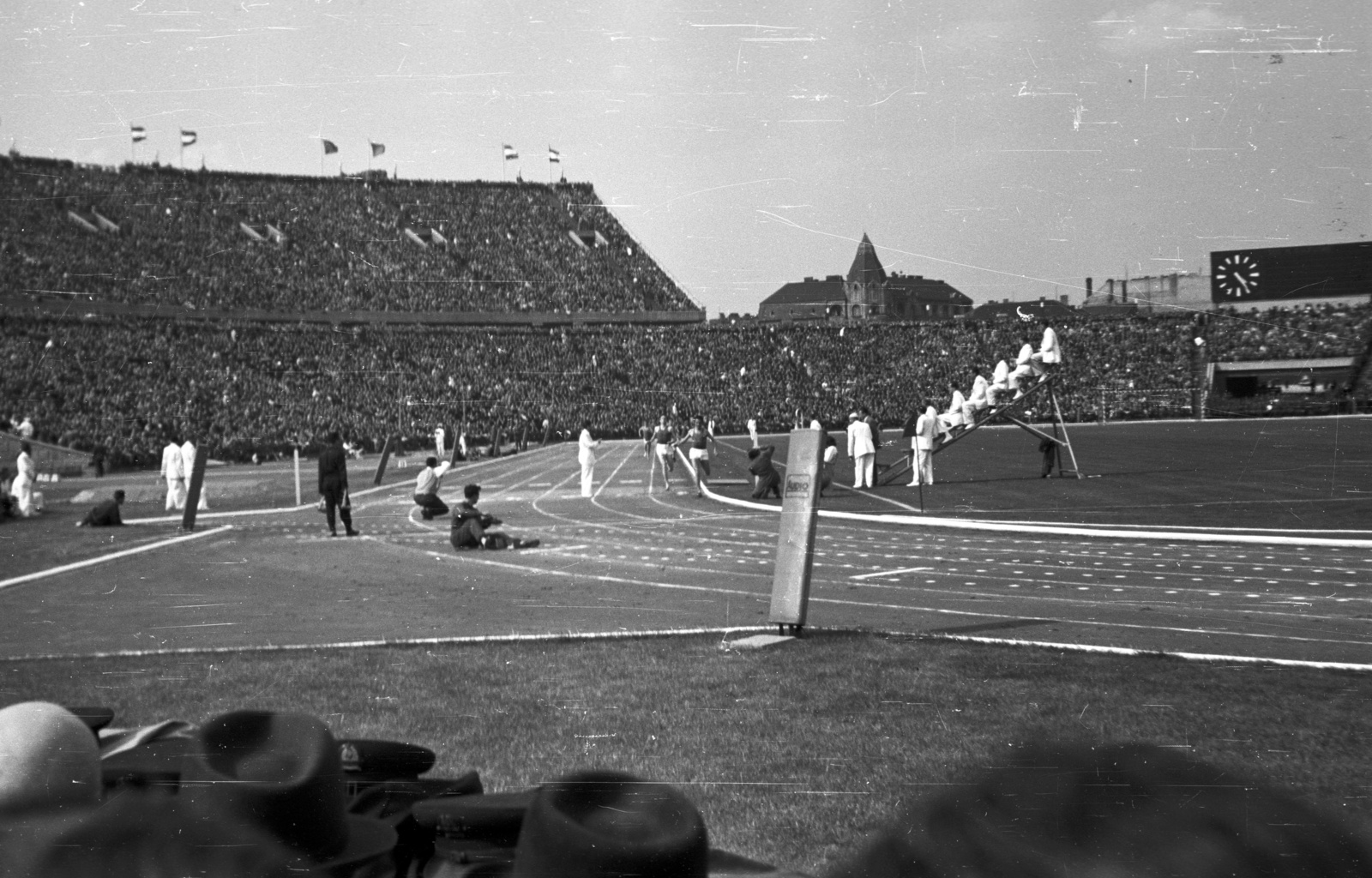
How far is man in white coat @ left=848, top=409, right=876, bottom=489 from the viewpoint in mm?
25625

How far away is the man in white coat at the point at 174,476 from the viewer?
26172mm

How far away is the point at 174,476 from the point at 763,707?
23.6 m

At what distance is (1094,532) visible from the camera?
1553cm

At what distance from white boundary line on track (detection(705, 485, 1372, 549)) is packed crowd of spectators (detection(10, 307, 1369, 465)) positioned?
80.2ft

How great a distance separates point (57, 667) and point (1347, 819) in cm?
749

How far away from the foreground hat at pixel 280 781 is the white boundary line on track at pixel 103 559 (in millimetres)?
12756

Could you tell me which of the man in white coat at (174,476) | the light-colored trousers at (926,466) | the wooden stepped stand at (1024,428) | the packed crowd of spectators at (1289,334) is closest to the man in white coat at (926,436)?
the light-colored trousers at (926,466)

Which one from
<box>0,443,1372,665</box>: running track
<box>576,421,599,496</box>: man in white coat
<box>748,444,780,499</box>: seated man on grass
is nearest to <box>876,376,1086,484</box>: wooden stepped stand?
<box>748,444,780,499</box>: seated man on grass

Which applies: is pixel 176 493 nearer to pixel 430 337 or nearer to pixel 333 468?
pixel 333 468

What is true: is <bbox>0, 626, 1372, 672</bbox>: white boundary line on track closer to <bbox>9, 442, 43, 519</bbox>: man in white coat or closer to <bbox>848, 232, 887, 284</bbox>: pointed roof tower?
<bbox>848, 232, 887, 284</bbox>: pointed roof tower

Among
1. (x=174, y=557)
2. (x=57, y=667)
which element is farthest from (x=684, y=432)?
(x=57, y=667)

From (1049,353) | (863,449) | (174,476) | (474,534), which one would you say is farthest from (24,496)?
(1049,353)

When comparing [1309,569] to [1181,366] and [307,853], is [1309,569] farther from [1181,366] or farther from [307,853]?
[1181,366]

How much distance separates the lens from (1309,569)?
11734mm
